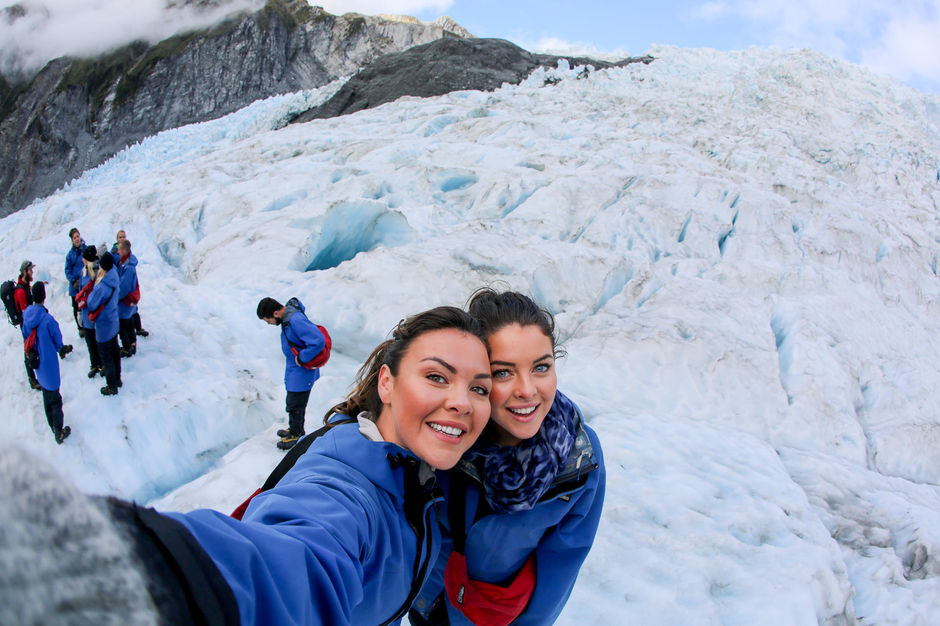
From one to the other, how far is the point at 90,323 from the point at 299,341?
195 centimetres

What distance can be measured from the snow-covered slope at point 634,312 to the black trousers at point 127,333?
167mm

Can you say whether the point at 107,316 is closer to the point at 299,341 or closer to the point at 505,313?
the point at 299,341

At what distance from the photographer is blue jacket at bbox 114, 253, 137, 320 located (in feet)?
15.1

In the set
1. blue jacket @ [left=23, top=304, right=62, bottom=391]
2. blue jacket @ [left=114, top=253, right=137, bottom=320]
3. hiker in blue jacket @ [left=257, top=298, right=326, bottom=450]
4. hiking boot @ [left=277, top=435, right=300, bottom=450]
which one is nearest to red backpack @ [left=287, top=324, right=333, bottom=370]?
hiker in blue jacket @ [left=257, top=298, right=326, bottom=450]

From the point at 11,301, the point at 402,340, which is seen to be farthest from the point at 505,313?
A: the point at 11,301

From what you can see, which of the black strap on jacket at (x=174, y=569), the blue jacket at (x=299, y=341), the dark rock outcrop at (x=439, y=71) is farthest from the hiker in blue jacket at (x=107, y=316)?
the dark rock outcrop at (x=439, y=71)

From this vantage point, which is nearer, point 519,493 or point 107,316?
point 519,493

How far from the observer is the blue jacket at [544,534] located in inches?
58.5

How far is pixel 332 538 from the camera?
87 cm

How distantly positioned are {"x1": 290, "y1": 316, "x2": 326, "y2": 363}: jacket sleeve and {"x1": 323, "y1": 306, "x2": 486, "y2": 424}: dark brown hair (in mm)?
2115

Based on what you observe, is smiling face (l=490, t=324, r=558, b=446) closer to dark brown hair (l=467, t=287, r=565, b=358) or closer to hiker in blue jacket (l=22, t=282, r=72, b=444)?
dark brown hair (l=467, t=287, r=565, b=358)

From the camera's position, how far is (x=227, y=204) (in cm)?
910

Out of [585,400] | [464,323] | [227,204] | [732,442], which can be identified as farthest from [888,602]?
[227,204]

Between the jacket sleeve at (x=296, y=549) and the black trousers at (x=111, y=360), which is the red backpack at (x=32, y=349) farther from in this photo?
the jacket sleeve at (x=296, y=549)
